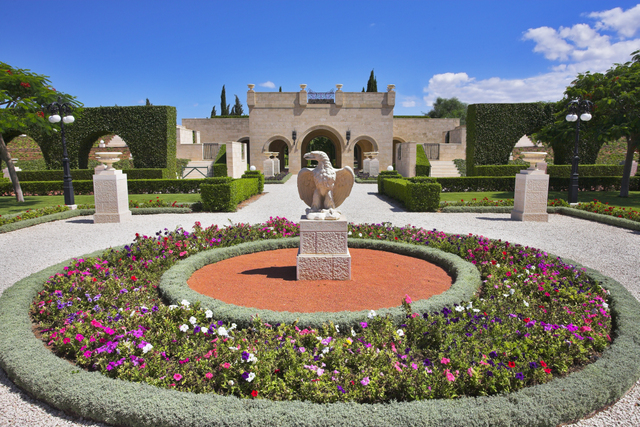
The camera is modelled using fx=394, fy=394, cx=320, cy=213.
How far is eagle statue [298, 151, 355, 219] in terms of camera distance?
19.9 feet

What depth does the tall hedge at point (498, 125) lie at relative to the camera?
25.2m

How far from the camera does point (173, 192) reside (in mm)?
20203

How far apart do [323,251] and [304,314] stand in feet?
5.76

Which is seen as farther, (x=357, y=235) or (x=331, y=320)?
(x=357, y=235)

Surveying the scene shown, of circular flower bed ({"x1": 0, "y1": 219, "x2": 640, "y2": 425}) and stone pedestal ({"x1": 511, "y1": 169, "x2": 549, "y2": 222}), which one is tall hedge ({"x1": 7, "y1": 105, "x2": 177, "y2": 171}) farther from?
circular flower bed ({"x1": 0, "y1": 219, "x2": 640, "y2": 425})

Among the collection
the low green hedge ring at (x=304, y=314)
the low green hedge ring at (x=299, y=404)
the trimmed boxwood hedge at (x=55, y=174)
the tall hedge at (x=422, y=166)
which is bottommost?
the low green hedge ring at (x=299, y=404)

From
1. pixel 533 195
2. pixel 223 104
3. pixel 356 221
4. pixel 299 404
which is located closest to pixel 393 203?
pixel 356 221

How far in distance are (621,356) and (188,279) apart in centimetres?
538

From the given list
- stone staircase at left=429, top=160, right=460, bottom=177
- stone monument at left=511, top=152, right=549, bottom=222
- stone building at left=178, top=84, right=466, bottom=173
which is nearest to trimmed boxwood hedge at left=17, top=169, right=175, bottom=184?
stone building at left=178, top=84, right=466, bottom=173

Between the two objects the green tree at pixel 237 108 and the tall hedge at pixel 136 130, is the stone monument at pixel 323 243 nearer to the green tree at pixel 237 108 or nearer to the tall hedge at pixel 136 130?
the tall hedge at pixel 136 130

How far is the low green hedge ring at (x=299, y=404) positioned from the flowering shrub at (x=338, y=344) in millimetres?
161

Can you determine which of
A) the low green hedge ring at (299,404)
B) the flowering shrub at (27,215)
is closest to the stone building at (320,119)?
the flowering shrub at (27,215)

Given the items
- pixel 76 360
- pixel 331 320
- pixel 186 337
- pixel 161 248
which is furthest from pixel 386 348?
pixel 161 248

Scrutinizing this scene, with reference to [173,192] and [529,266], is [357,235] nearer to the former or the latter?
[529,266]
